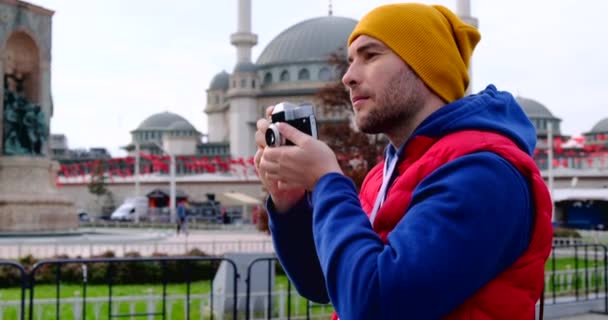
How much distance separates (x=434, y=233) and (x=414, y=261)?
70 mm

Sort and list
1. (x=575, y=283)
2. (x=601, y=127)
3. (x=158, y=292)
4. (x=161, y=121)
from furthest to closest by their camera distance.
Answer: (x=161, y=121) < (x=601, y=127) < (x=158, y=292) < (x=575, y=283)

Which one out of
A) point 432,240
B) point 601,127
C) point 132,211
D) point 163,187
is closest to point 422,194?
point 432,240

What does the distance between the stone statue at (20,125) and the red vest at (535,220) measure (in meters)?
21.6

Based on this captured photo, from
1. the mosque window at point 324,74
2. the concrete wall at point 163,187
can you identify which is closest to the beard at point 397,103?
the concrete wall at point 163,187

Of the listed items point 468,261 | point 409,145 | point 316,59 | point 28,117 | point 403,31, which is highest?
point 316,59

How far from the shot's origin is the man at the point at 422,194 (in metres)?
1.47

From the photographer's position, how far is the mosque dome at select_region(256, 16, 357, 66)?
8025 cm

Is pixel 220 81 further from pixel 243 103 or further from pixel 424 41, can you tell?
pixel 424 41

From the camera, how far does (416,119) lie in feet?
5.91

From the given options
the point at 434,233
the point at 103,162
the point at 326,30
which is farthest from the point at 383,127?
the point at 326,30

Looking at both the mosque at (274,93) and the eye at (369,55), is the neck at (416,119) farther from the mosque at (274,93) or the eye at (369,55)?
the mosque at (274,93)

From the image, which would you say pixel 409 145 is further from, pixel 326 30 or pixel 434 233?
pixel 326 30

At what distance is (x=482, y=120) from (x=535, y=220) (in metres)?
0.27

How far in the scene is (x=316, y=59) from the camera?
78.2 m
